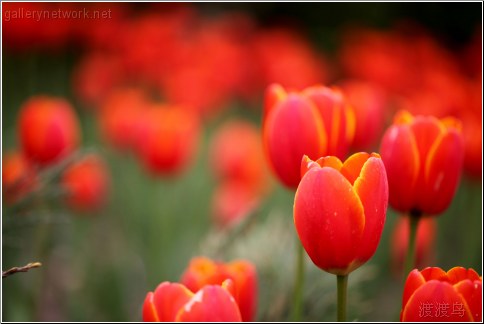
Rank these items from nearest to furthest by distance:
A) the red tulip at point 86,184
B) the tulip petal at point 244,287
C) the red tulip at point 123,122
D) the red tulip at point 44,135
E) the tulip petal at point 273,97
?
the tulip petal at point 244,287 → the tulip petal at point 273,97 → the red tulip at point 44,135 → the red tulip at point 86,184 → the red tulip at point 123,122

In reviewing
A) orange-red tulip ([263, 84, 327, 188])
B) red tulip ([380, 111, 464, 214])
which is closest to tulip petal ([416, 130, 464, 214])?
red tulip ([380, 111, 464, 214])

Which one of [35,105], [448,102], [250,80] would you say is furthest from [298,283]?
[250,80]

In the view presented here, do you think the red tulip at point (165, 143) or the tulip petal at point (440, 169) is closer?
the tulip petal at point (440, 169)

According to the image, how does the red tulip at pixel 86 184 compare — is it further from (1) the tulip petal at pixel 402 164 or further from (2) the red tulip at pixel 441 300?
(2) the red tulip at pixel 441 300

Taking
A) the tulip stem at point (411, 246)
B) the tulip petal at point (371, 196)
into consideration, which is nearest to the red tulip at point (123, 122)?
the tulip stem at point (411, 246)

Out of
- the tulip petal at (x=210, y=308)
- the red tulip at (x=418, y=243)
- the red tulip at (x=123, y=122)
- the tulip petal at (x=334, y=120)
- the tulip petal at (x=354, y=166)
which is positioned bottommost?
the red tulip at (x=418, y=243)

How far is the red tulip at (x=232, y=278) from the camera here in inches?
23.0

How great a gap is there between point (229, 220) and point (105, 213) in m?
0.49

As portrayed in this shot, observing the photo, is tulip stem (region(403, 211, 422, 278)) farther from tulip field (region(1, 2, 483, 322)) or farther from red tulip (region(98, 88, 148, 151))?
red tulip (region(98, 88, 148, 151))

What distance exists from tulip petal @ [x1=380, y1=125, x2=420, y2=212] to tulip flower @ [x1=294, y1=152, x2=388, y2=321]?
13 cm

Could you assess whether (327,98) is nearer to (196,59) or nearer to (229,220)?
(229,220)

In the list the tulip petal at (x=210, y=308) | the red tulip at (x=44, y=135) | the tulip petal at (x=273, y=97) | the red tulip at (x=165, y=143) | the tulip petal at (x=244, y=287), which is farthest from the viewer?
the red tulip at (x=165, y=143)

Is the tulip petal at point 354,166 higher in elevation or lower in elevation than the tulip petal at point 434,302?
higher

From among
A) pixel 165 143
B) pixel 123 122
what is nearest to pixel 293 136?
pixel 165 143
